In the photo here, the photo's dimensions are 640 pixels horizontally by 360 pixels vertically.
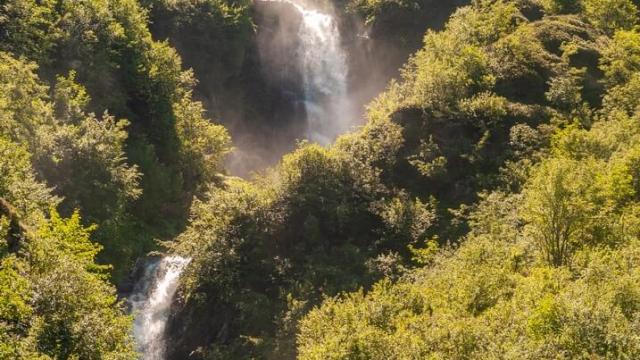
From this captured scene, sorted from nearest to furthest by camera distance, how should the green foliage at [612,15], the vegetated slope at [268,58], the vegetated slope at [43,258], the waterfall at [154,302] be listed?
the vegetated slope at [43,258] → the waterfall at [154,302] → the green foliage at [612,15] → the vegetated slope at [268,58]

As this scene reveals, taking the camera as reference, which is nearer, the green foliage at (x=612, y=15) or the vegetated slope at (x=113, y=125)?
the vegetated slope at (x=113, y=125)

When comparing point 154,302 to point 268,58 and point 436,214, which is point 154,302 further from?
point 268,58

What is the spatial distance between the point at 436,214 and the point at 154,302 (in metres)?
23.1

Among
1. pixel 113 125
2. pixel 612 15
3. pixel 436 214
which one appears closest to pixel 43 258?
pixel 113 125

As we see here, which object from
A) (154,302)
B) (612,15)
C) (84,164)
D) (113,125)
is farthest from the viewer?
(612,15)

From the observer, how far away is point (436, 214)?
43969 millimetres

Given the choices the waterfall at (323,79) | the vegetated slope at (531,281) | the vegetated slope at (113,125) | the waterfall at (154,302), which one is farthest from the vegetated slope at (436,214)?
the waterfall at (323,79)

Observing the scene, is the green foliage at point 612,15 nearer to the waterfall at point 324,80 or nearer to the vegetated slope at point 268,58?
the vegetated slope at point 268,58

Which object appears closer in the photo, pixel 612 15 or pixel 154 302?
pixel 154 302

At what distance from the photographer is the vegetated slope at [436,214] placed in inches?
1130

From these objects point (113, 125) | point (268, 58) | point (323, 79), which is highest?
point (268, 58)

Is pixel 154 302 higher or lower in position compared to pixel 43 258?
higher

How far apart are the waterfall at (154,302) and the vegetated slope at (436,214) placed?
2.29m

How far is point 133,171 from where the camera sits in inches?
1962
